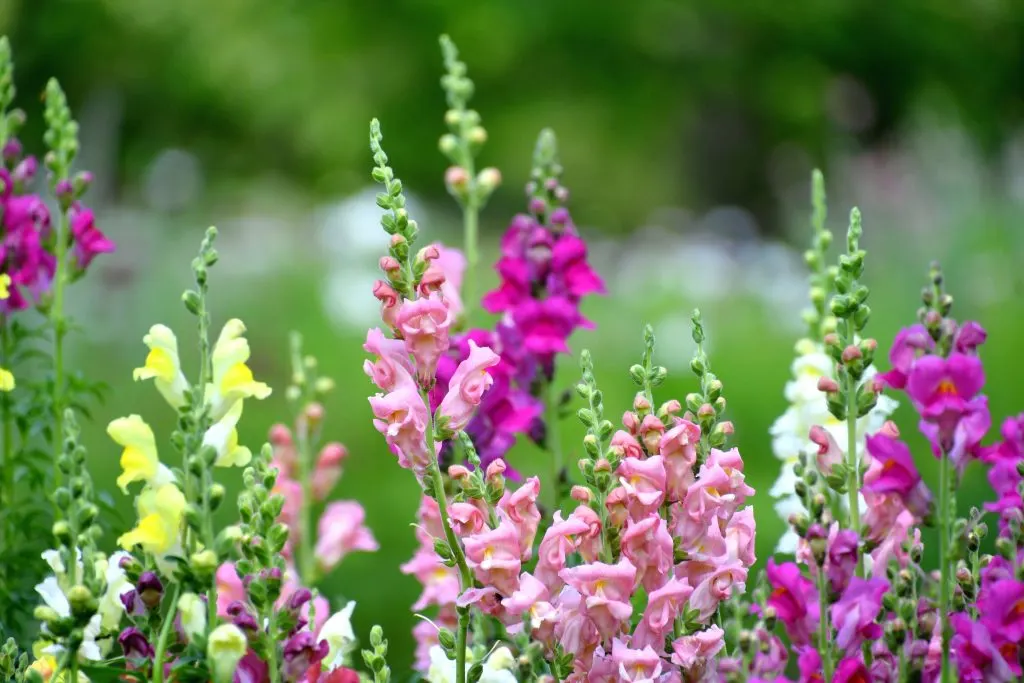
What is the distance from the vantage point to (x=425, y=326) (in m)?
1.75

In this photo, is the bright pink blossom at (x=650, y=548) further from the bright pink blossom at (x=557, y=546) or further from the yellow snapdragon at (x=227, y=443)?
the yellow snapdragon at (x=227, y=443)

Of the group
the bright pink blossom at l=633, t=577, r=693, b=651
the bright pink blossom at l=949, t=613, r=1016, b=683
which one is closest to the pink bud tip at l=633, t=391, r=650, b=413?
the bright pink blossom at l=633, t=577, r=693, b=651

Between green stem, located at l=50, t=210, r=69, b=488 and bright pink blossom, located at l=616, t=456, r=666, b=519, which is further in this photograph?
green stem, located at l=50, t=210, r=69, b=488

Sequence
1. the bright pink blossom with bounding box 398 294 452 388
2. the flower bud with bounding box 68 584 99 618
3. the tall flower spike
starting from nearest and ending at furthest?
the flower bud with bounding box 68 584 99 618 → the bright pink blossom with bounding box 398 294 452 388 → the tall flower spike

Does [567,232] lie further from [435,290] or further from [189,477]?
[189,477]

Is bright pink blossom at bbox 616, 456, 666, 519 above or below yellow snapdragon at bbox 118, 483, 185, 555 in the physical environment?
above

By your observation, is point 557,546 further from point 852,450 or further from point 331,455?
point 331,455

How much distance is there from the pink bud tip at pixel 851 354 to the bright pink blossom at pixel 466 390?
500 mm

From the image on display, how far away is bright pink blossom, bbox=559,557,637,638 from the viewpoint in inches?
62.7

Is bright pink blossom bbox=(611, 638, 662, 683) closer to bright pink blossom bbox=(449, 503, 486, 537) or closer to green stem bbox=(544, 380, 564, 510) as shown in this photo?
bright pink blossom bbox=(449, 503, 486, 537)

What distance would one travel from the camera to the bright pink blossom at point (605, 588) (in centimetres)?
159

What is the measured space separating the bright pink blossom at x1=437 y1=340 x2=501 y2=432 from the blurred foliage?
9.77 meters

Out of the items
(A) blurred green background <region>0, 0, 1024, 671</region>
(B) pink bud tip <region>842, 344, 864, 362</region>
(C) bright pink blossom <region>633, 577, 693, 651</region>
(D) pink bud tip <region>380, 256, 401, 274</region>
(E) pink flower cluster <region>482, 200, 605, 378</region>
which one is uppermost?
(A) blurred green background <region>0, 0, 1024, 671</region>

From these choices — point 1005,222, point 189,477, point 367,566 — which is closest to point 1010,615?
point 189,477
